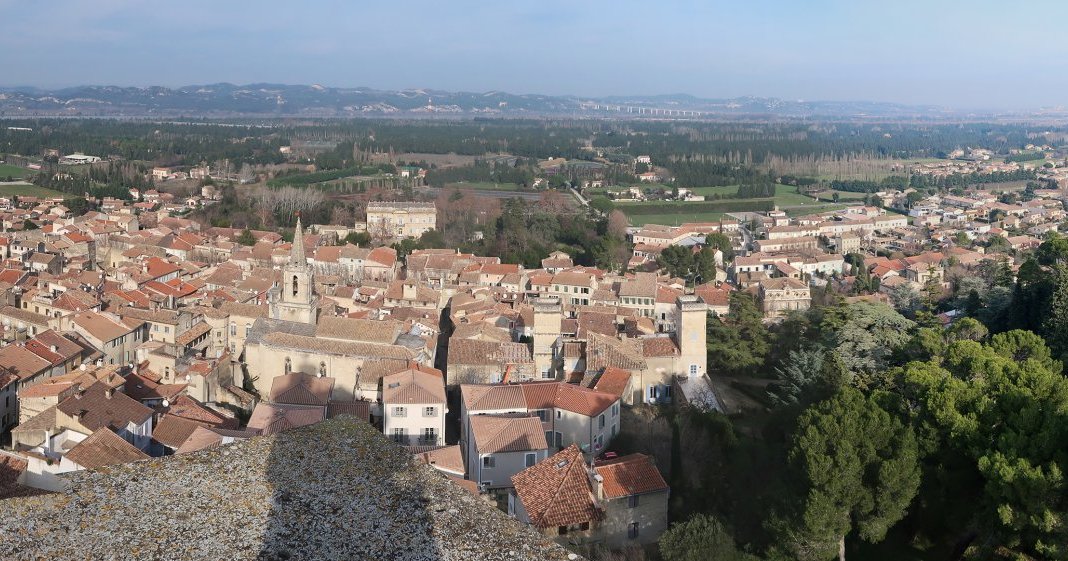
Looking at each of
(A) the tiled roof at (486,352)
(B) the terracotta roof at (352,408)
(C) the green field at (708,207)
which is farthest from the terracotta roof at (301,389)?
(C) the green field at (708,207)

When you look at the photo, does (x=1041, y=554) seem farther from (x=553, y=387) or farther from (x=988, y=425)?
(x=553, y=387)

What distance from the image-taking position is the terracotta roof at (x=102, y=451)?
13.8 m

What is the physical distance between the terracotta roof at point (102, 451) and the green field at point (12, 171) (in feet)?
205

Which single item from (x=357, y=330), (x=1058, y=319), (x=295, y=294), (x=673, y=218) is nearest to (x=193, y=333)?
(x=295, y=294)

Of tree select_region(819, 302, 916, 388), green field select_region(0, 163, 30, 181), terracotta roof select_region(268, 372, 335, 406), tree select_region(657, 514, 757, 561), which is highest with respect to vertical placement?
green field select_region(0, 163, 30, 181)

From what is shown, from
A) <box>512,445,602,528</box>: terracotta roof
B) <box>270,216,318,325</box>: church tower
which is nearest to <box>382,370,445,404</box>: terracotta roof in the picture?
<box>512,445,602,528</box>: terracotta roof

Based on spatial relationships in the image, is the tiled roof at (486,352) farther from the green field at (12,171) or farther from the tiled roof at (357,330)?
the green field at (12,171)

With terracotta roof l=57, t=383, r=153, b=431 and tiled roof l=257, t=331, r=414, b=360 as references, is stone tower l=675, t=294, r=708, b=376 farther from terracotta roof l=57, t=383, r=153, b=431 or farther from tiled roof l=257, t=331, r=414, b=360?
terracotta roof l=57, t=383, r=153, b=431

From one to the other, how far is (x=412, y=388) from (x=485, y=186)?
56004mm

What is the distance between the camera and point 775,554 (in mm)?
10922

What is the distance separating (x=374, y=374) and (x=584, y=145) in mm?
101712

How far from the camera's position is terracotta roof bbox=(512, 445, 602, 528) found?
39.4 feet

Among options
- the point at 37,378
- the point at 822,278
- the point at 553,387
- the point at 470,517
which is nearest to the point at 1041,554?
the point at 470,517

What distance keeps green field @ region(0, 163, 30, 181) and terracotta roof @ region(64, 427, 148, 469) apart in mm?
62427
